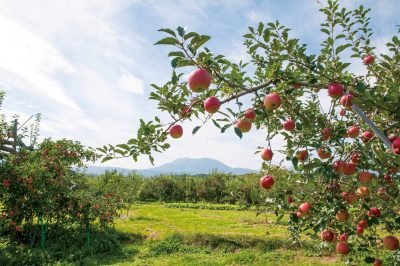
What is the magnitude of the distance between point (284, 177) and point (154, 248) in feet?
29.4

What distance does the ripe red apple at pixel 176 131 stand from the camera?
91.1 inches

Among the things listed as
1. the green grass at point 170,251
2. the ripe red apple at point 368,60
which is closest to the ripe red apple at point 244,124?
the ripe red apple at point 368,60

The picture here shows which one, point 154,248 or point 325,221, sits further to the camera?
point 154,248

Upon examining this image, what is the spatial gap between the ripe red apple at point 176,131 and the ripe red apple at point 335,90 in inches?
37.6

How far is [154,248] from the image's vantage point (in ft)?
36.6

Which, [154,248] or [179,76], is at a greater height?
[179,76]

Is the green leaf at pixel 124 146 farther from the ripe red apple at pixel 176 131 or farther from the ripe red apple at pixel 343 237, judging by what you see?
the ripe red apple at pixel 343 237

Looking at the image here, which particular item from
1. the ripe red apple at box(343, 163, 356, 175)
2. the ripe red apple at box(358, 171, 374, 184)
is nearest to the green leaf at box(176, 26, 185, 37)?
the ripe red apple at box(343, 163, 356, 175)

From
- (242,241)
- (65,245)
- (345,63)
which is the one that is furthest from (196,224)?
(345,63)

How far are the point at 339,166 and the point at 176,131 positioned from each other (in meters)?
1.24

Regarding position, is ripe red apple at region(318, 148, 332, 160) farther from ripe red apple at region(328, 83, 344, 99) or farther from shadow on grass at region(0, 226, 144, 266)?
shadow on grass at region(0, 226, 144, 266)

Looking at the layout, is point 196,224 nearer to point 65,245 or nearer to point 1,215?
point 65,245


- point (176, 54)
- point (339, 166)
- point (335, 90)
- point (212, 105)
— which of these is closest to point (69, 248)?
point (339, 166)

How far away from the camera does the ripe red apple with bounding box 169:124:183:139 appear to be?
2.31 meters
